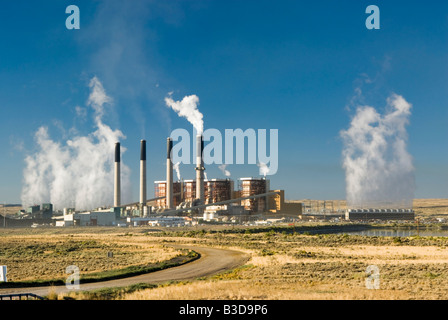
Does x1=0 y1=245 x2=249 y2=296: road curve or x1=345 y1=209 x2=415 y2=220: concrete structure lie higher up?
x1=0 y1=245 x2=249 y2=296: road curve

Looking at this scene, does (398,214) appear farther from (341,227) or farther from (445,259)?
(445,259)

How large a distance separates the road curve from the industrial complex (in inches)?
3071

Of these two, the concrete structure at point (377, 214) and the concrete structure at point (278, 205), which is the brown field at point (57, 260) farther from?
the concrete structure at point (377, 214)

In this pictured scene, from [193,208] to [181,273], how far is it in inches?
3996

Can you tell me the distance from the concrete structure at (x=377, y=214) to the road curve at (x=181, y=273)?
381 ft

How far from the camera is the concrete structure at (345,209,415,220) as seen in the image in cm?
16123

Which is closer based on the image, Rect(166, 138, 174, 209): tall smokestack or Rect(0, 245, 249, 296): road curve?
Rect(0, 245, 249, 296): road curve

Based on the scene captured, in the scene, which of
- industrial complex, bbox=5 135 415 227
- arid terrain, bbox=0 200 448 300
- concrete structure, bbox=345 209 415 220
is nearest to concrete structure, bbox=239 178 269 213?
industrial complex, bbox=5 135 415 227

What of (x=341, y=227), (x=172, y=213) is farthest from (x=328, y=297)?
(x=172, y=213)

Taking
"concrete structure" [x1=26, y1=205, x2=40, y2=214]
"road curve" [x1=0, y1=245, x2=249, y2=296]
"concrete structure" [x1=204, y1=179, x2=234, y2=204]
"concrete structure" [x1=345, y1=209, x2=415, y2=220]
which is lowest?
"concrete structure" [x1=345, y1=209, x2=415, y2=220]

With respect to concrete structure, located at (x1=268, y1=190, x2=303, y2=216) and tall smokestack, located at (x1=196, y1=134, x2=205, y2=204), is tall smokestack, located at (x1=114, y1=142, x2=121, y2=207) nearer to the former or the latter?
tall smokestack, located at (x1=196, y1=134, x2=205, y2=204)

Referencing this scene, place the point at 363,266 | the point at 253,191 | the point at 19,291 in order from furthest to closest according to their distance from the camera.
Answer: the point at 253,191
the point at 363,266
the point at 19,291
